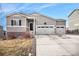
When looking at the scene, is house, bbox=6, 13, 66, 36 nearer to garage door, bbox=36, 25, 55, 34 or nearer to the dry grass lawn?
garage door, bbox=36, 25, 55, 34

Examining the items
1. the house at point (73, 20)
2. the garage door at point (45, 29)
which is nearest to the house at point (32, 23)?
the garage door at point (45, 29)

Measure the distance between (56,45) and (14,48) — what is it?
742 mm

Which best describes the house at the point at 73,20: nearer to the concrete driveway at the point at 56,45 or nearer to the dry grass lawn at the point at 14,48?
the concrete driveway at the point at 56,45

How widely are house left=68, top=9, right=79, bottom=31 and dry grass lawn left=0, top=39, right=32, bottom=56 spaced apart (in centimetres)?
83

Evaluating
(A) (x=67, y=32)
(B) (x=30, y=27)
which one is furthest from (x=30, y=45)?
(A) (x=67, y=32)

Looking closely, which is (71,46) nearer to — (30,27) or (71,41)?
(71,41)

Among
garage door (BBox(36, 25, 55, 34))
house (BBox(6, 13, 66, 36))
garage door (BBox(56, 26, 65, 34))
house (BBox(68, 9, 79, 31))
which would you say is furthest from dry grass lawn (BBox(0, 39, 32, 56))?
house (BBox(68, 9, 79, 31))

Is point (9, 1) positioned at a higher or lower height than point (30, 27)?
higher

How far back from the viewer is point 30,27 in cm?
619

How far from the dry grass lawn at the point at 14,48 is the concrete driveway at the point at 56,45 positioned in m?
0.20

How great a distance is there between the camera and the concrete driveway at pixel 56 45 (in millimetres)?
6117

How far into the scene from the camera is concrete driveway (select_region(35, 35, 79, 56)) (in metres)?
6.12

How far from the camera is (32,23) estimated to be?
20.2ft

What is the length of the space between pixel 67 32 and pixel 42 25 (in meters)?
0.46
